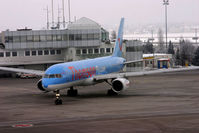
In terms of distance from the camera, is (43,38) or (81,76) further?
(43,38)

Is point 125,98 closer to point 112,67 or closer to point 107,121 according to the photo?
point 112,67

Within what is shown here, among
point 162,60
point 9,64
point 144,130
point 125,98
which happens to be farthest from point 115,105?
point 162,60

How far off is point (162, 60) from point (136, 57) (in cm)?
2036

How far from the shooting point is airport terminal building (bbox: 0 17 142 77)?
9375cm

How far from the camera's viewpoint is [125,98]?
4509cm

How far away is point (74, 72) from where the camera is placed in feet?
148

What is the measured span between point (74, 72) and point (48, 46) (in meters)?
51.8

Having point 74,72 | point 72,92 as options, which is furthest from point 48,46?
point 74,72

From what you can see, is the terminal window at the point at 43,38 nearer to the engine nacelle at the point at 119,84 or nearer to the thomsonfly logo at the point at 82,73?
the thomsonfly logo at the point at 82,73

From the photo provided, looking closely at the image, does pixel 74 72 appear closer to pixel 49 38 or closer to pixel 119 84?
pixel 119 84

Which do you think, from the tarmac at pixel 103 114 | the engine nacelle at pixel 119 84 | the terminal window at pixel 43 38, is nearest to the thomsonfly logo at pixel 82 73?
the tarmac at pixel 103 114

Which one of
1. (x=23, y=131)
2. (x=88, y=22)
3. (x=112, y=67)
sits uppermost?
(x=88, y=22)

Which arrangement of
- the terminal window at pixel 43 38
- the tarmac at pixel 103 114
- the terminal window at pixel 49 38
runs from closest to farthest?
the tarmac at pixel 103 114 < the terminal window at pixel 43 38 < the terminal window at pixel 49 38

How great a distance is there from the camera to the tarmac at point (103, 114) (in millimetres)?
27062
